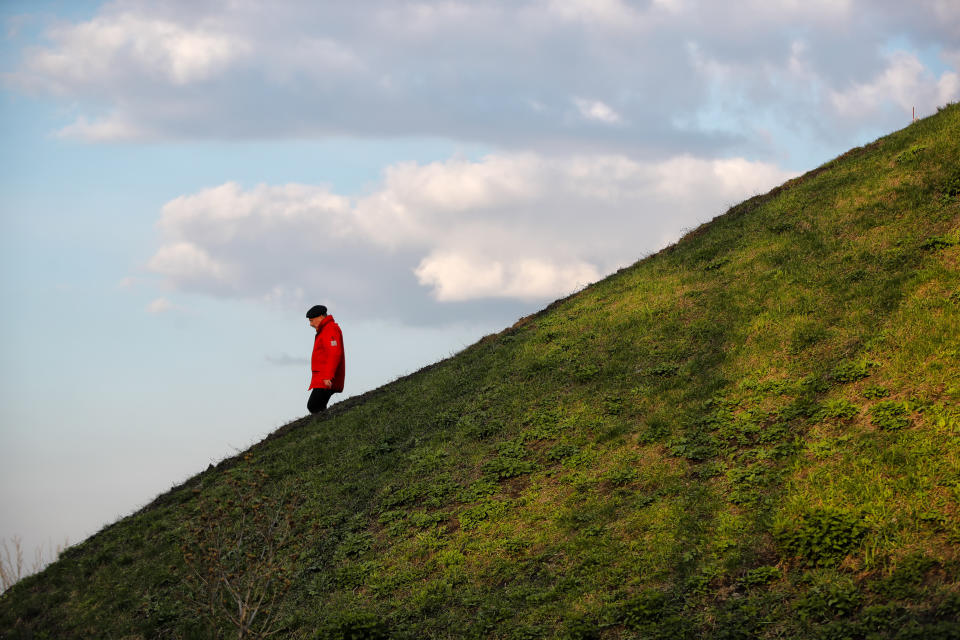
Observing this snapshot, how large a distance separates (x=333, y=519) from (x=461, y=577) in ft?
12.5

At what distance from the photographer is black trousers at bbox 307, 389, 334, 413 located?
68.7 ft

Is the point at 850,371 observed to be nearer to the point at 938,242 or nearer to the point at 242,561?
the point at 938,242

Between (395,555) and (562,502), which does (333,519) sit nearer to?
(395,555)

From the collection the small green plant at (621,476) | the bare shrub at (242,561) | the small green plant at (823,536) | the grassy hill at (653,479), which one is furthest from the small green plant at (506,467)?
the small green plant at (823,536)

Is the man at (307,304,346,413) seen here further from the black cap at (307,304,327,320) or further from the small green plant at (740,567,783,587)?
the small green plant at (740,567,783,587)

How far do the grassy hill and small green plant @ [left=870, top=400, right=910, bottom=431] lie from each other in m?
0.06

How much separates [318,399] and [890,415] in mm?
14217

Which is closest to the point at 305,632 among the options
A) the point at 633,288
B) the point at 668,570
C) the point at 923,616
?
the point at 668,570

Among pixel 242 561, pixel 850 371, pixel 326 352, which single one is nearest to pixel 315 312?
pixel 326 352

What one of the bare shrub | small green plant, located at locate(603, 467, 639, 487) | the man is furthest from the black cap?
small green plant, located at locate(603, 467, 639, 487)

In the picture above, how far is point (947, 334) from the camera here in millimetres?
12141

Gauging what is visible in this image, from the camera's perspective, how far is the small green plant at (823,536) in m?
8.99

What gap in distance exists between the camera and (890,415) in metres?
10.9

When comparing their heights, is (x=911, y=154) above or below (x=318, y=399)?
above
